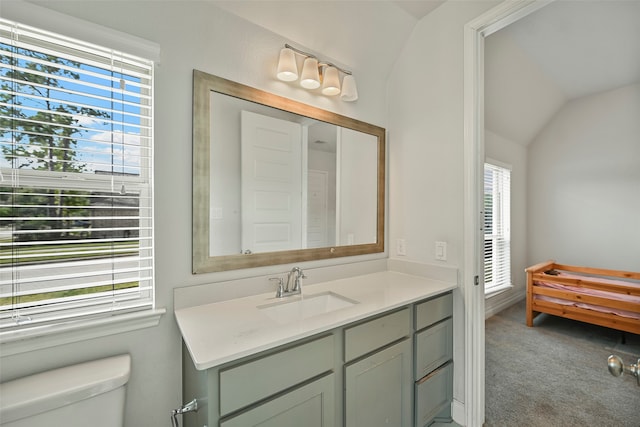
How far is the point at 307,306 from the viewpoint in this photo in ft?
4.96

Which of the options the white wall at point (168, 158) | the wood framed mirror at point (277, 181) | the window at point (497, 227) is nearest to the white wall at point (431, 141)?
the wood framed mirror at point (277, 181)

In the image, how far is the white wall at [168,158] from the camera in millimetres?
1136

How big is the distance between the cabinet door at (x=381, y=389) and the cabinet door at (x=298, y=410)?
0.10m

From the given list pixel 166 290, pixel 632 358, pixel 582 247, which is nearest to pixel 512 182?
pixel 582 247

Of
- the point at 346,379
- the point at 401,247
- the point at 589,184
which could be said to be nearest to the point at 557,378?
the point at 401,247

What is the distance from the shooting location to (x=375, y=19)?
1813 mm

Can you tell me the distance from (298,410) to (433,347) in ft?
3.06

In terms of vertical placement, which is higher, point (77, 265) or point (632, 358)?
point (77, 265)

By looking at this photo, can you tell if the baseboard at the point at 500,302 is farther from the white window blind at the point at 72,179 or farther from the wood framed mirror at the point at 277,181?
the white window blind at the point at 72,179

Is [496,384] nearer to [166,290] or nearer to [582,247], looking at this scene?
[166,290]

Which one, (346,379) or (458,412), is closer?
(346,379)

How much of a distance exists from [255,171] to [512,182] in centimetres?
403

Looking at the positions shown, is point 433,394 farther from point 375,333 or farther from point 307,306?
point 307,306

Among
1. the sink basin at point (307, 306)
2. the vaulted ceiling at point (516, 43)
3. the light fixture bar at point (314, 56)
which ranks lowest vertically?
the sink basin at point (307, 306)
